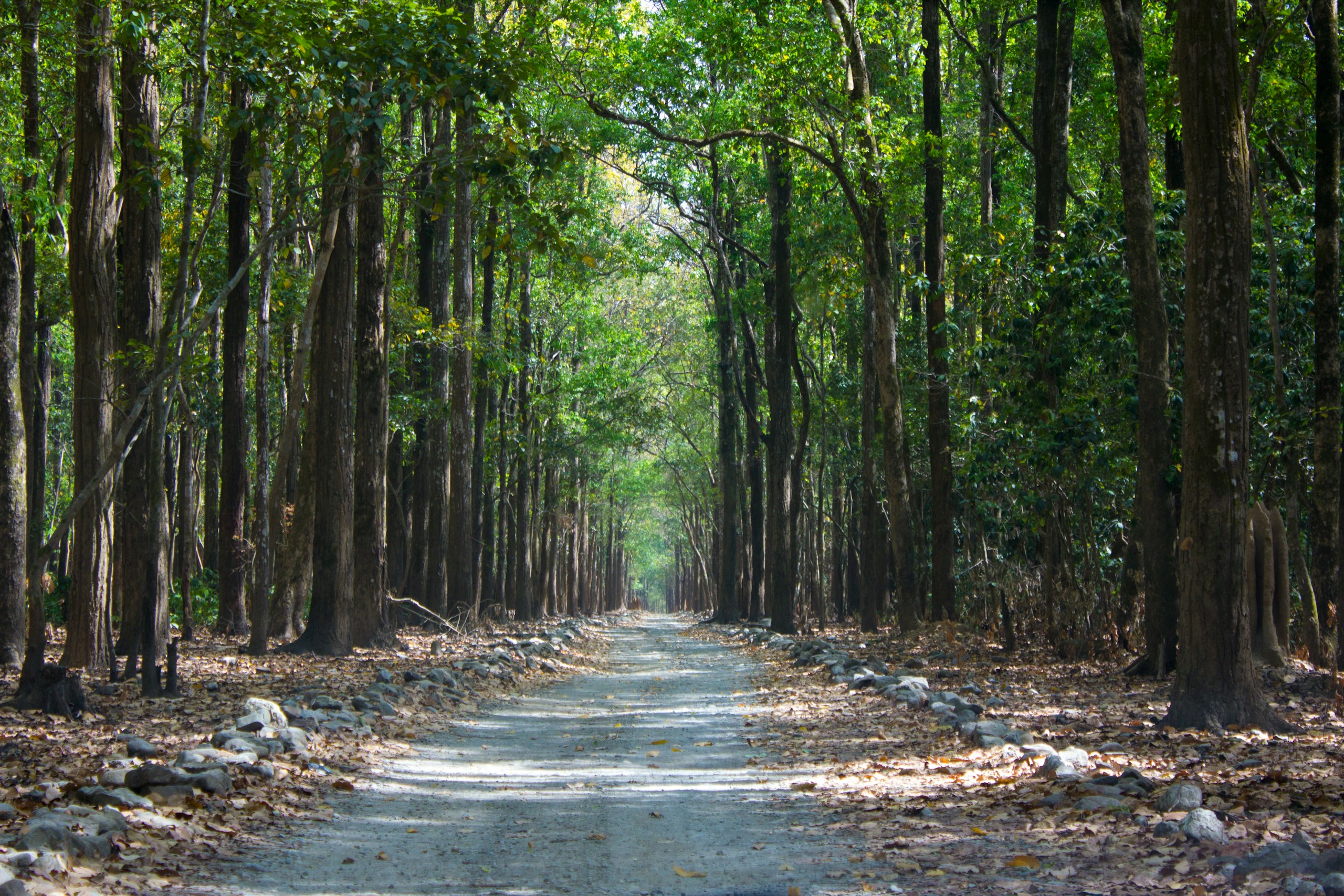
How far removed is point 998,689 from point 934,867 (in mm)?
6713

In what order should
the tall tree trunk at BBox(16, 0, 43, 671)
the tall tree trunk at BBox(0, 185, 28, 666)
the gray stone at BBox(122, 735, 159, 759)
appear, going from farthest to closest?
the tall tree trunk at BBox(0, 185, 28, 666) → the tall tree trunk at BBox(16, 0, 43, 671) → the gray stone at BBox(122, 735, 159, 759)

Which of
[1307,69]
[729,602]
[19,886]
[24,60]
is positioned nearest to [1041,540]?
[1307,69]

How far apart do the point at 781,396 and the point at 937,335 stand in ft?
21.5

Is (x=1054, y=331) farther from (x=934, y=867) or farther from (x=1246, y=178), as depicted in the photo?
(x=934, y=867)

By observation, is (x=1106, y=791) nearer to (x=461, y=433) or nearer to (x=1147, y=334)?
(x=1147, y=334)

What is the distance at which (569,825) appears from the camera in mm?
5758

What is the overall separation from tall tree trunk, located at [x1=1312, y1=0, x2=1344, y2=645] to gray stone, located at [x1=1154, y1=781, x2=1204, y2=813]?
4.49 m

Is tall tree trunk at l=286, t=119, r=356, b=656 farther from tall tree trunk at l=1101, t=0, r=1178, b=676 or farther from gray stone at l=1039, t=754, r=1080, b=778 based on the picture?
gray stone at l=1039, t=754, r=1080, b=778

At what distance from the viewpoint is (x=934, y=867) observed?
15.7 ft

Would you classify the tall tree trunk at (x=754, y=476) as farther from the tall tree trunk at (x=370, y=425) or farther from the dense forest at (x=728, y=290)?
the tall tree trunk at (x=370, y=425)

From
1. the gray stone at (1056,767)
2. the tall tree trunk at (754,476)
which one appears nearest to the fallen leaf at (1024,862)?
the gray stone at (1056,767)

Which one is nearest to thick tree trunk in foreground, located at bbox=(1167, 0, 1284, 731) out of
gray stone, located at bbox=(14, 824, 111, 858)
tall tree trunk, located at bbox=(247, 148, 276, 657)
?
gray stone, located at bbox=(14, 824, 111, 858)

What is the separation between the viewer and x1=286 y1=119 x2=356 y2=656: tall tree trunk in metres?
14.0

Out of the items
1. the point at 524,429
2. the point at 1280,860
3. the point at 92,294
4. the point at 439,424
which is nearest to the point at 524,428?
the point at 524,429
